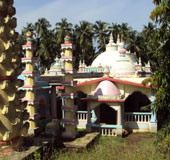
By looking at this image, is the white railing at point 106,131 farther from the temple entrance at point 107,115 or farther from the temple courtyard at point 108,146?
the temple entrance at point 107,115

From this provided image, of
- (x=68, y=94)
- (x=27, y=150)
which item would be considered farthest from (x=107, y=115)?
(x=27, y=150)

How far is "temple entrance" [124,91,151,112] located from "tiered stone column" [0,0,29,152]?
10.6m

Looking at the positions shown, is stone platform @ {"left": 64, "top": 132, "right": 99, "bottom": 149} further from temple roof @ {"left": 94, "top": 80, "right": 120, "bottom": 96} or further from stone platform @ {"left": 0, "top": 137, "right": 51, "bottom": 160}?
temple roof @ {"left": 94, "top": 80, "right": 120, "bottom": 96}

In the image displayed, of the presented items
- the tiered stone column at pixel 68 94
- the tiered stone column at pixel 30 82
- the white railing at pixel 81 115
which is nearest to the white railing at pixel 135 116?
the white railing at pixel 81 115

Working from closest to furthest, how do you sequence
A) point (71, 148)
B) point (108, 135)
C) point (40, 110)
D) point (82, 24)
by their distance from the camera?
point (71, 148), point (108, 135), point (40, 110), point (82, 24)

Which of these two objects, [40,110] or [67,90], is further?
[40,110]

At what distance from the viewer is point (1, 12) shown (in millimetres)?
7918

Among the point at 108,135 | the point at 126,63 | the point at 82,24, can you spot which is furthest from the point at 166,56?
the point at 82,24

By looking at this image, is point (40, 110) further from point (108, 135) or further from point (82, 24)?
point (82, 24)

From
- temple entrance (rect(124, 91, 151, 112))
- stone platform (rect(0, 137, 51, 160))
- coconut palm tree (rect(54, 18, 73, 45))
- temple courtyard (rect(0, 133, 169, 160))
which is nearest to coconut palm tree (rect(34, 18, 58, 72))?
coconut palm tree (rect(54, 18, 73, 45))

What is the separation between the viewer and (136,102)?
56.0 feet

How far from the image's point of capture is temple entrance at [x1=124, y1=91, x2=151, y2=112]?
1702 centimetres

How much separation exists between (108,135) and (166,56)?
721 cm

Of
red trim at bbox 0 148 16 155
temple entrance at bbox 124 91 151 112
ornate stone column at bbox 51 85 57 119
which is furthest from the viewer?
temple entrance at bbox 124 91 151 112
